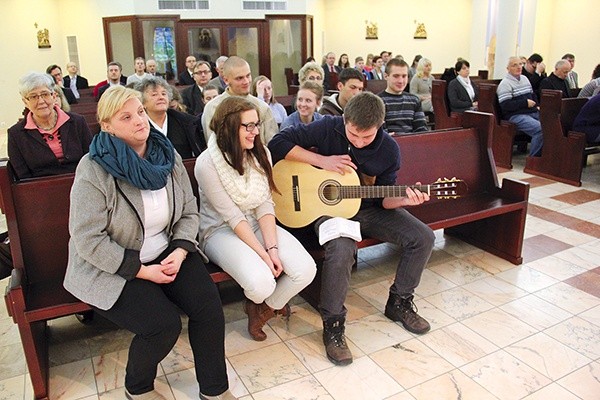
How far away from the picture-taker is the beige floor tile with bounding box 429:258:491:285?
321 cm

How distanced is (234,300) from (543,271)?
1.91m

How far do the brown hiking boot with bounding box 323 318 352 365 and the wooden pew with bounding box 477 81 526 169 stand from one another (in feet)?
13.5

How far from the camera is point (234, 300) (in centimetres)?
299

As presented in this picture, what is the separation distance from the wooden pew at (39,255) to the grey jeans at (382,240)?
490 mm

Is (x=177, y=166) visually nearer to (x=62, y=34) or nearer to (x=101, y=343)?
(x=101, y=343)

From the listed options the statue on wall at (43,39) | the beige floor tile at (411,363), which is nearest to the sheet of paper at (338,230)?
the beige floor tile at (411,363)

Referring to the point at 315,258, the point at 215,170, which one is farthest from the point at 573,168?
the point at 215,170

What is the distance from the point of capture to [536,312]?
9.22ft

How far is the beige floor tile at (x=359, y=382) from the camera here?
2.19 meters

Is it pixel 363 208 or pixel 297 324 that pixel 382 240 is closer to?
pixel 363 208

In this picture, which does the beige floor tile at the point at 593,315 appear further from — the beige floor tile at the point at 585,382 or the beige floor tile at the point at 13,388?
the beige floor tile at the point at 13,388

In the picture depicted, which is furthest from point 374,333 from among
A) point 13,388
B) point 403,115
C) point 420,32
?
point 420,32

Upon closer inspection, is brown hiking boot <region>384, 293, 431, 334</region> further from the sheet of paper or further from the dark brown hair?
the dark brown hair

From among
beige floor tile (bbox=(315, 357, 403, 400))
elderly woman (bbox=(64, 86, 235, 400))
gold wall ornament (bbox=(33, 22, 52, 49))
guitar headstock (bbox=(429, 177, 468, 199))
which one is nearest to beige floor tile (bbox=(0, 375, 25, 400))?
elderly woman (bbox=(64, 86, 235, 400))
